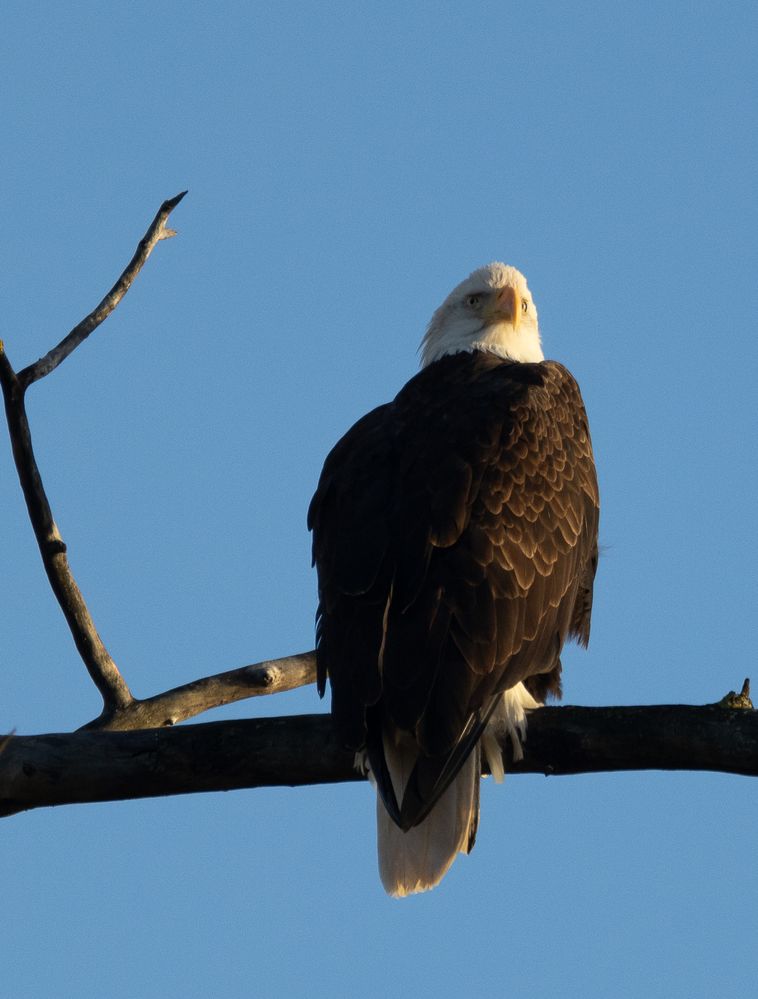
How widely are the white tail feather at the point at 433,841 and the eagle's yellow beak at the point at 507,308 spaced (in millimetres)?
2508

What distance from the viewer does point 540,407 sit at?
5574mm

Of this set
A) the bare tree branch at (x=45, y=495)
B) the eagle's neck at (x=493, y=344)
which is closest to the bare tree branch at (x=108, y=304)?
the bare tree branch at (x=45, y=495)

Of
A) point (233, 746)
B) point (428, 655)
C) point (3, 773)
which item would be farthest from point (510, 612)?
point (3, 773)

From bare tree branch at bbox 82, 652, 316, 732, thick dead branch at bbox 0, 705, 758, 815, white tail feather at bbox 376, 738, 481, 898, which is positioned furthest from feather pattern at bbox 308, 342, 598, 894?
bare tree branch at bbox 82, 652, 316, 732

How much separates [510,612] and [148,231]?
181 centimetres

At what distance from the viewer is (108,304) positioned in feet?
16.4

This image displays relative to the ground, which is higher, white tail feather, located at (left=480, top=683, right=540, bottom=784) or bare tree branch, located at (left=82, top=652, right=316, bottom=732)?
bare tree branch, located at (left=82, top=652, right=316, bottom=732)

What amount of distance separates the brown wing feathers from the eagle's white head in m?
0.74

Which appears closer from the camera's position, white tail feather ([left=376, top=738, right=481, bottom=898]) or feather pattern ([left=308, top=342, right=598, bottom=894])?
feather pattern ([left=308, top=342, right=598, bottom=894])

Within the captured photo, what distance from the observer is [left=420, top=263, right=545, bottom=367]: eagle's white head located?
664cm

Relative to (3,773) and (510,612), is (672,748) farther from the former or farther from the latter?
(3,773)

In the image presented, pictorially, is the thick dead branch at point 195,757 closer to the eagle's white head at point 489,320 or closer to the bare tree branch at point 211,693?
the bare tree branch at point 211,693

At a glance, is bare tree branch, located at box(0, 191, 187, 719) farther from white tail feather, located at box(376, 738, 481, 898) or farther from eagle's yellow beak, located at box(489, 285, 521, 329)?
eagle's yellow beak, located at box(489, 285, 521, 329)

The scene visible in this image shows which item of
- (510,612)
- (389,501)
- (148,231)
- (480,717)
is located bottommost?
(480,717)
